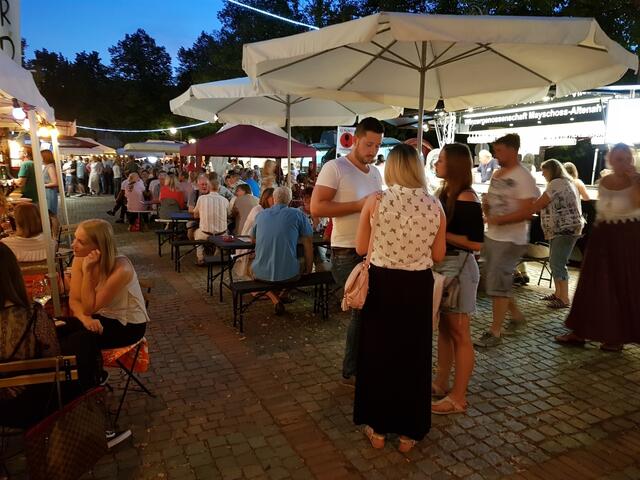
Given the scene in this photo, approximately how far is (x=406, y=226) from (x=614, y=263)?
9.31 feet

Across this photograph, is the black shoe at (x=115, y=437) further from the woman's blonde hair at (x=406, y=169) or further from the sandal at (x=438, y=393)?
the woman's blonde hair at (x=406, y=169)

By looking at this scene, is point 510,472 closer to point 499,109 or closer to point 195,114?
point 195,114

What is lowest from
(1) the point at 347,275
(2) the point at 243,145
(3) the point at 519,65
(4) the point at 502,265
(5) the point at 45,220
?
(4) the point at 502,265

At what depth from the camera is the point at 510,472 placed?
9.02ft

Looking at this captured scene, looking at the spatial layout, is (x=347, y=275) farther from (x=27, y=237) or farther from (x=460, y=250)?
(x=27, y=237)

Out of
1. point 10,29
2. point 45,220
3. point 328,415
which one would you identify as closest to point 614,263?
point 328,415

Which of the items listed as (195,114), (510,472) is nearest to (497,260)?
(510,472)

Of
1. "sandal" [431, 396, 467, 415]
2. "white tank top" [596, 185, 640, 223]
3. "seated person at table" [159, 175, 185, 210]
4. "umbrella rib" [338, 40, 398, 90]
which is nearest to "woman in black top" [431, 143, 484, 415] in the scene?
"sandal" [431, 396, 467, 415]

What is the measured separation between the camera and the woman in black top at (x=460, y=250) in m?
3.11

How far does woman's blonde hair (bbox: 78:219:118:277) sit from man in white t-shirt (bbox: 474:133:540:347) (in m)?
3.39

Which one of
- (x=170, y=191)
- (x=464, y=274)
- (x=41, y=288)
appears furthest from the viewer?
(x=170, y=191)

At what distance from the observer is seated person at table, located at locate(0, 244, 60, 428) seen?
2.33 m

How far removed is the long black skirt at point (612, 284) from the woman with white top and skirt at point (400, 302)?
2473 millimetres

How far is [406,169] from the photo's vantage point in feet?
8.64
